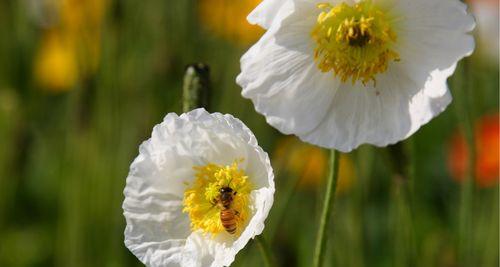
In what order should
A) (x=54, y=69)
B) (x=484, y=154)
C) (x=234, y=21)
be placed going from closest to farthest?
(x=484, y=154), (x=234, y=21), (x=54, y=69)

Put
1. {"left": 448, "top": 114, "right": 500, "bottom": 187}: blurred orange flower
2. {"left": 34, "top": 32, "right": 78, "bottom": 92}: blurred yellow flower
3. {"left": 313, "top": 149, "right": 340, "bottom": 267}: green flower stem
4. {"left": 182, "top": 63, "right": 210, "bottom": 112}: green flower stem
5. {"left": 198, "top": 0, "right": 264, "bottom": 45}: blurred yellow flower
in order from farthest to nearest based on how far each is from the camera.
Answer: {"left": 34, "top": 32, "right": 78, "bottom": 92}: blurred yellow flower → {"left": 198, "top": 0, "right": 264, "bottom": 45}: blurred yellow flower → {"left": 448, "top": 114, "right": 500, "bottom": 187}: blurred orange flower → {"left": 182, "top": 63, "right": 210, "bottom": 112}: green flower stem → {"left": 313, "top": 149, "right": 340, "bottom": 267}: green flower stem

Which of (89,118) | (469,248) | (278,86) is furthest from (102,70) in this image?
(278,86)

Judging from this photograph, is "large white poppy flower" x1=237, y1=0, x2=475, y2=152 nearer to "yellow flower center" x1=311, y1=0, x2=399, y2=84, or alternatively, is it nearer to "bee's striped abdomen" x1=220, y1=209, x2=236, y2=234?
"yellow flower center" x1=311, y1=0, x2=399, y2=84

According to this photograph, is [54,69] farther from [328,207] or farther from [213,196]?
[328,207]

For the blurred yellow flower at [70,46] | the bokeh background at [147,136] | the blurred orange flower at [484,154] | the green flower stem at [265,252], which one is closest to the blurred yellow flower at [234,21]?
the bokeh background at [147,136]

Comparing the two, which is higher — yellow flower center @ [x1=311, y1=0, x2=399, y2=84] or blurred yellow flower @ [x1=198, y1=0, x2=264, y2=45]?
yellow flower center @ [x1=311, y1=0, x2=399, y2=84]

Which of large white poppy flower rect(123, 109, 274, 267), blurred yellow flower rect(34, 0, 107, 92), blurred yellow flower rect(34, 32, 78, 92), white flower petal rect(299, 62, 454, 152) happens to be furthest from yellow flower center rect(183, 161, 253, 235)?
blurred yellow flower rect(34, 32, 78, 92)

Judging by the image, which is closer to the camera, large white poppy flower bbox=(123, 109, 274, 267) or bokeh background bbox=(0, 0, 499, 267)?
large white poppy flower bbox=(123, 109, 274, 267)

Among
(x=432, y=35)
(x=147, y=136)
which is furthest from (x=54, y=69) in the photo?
(x=432, y=35)
